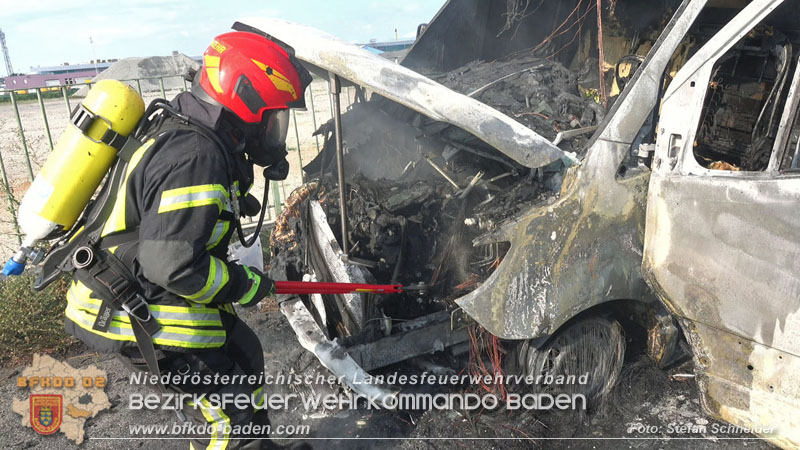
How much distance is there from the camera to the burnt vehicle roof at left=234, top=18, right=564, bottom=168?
2492 mm

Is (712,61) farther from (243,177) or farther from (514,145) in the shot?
(243,177)

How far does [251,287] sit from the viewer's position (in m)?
2.32

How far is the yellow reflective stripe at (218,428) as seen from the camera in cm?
232

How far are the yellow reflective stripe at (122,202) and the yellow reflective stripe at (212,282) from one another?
41 centimetres

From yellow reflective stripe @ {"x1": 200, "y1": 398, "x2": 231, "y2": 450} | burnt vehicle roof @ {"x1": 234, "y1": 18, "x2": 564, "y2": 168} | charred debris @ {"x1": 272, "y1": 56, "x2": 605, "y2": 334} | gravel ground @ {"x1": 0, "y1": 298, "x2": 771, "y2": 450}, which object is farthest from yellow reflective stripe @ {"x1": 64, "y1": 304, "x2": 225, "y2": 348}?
burnt vehicle roof @ {"x1": 234, "y1": 18, "x2": 564, "y2": 168}

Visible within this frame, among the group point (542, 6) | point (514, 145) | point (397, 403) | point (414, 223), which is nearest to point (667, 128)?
point (514, 145)

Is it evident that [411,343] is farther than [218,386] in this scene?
Yes

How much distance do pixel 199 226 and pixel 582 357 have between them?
2.20 meters

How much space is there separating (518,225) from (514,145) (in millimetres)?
386

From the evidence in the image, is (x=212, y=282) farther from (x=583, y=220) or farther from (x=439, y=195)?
(x=583, y=220)

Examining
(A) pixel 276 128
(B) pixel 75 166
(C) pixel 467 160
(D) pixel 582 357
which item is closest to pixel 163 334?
(B) pixel 75 166

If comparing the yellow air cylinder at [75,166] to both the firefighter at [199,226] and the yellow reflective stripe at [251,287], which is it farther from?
the yellow reflective stripe at [251,287]

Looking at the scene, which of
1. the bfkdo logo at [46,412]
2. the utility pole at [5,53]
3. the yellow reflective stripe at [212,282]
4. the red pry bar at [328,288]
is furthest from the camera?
the utility pole at [5,53]

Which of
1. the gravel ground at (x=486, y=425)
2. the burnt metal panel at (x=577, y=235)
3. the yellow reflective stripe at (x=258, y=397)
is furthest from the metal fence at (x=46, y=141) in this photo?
the gravel ground at (x=486, y=425)
